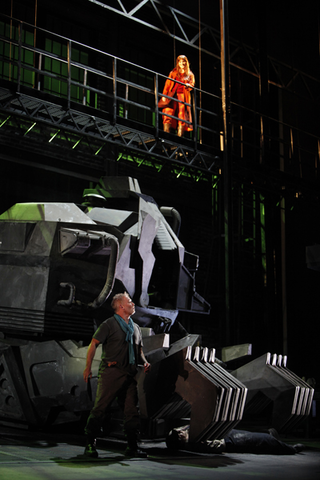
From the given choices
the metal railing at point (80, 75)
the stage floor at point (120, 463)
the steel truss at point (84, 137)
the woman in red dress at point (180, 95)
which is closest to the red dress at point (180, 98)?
the woman in red dress at point (180, 95)

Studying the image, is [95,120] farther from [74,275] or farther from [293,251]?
[293,251]

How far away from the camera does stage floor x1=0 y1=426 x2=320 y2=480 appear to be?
5.00 meters

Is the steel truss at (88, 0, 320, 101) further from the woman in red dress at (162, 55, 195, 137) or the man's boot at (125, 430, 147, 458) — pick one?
A: the man's boot at (125, 430, 147, 458)

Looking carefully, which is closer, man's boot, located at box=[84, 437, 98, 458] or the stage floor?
the stage floor

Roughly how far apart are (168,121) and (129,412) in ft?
26.2

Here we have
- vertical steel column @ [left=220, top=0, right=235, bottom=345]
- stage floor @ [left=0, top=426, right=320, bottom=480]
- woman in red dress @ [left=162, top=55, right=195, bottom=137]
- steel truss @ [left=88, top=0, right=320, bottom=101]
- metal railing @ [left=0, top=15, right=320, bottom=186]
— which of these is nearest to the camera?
stage floor @ [left=0, top=426, right=320, bottom=480]

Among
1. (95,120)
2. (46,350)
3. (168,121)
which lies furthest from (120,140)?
(46,350)

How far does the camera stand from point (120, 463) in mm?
5621

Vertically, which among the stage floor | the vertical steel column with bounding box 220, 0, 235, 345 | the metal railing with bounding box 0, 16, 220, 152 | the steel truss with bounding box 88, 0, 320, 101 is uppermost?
the steel truss with bounding box 88, 0, 320, 101

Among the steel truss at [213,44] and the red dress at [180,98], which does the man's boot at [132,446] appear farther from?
the steel truss at [213,44]

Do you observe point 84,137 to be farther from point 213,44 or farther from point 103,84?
point 213,44

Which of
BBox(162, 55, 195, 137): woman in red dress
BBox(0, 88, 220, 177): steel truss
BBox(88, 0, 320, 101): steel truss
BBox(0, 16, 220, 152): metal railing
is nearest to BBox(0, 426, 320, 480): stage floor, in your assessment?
BBox(0, 88, 220, 177): steel truss

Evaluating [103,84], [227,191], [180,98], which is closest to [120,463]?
[227,191]

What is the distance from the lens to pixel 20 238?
7.57 meters
